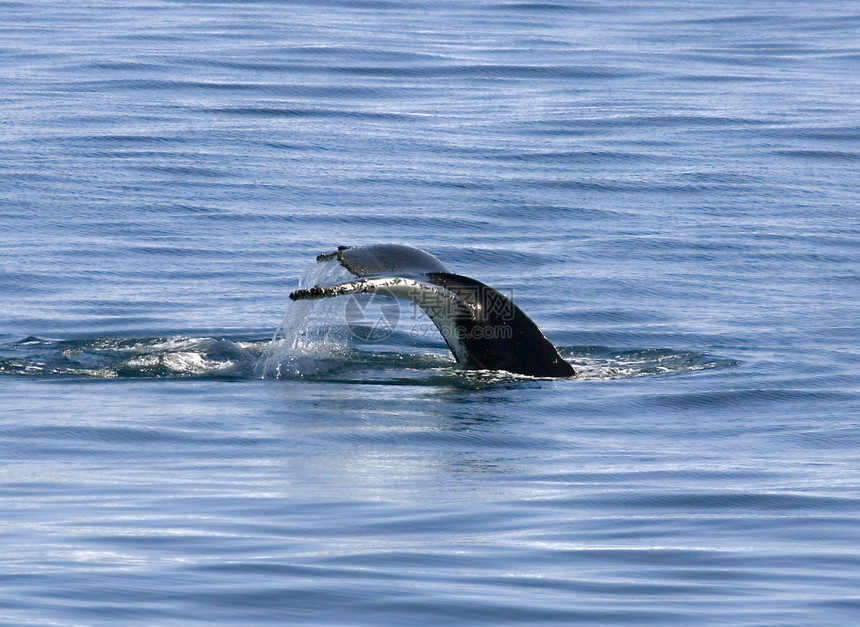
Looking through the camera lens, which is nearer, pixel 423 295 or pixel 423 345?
pixel 423 295

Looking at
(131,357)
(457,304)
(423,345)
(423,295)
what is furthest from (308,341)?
(423,295)

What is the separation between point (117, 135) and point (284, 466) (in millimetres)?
13494

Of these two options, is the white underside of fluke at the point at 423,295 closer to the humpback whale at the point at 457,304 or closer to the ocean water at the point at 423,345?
the humpback whale at the point at 457,304

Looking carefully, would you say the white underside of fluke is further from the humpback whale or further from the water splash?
the water splash

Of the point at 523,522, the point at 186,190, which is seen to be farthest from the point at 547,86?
the point at 523,522

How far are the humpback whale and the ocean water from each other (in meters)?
0.15

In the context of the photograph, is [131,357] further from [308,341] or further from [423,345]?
[423,345]

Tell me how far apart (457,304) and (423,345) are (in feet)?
6.30

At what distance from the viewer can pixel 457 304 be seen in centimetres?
874

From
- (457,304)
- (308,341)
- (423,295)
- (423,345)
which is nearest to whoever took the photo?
(423,295)

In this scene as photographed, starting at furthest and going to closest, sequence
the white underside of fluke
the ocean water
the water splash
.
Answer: the water splash → the white underside of fluke → the ocean water

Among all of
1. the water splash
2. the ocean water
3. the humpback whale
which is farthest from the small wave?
the humpback whale

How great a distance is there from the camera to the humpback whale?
8.35 m

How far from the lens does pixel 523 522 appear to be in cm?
638
